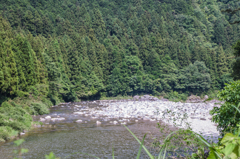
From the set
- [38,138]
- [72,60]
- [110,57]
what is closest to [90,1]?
[110,57]

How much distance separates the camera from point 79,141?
12.9 meters

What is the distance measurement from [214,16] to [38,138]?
107 meters

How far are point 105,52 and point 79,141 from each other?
158ft

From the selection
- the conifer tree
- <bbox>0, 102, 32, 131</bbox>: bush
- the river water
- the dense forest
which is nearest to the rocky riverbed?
the river water

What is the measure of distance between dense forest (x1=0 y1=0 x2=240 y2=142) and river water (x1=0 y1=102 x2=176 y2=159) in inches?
80.8

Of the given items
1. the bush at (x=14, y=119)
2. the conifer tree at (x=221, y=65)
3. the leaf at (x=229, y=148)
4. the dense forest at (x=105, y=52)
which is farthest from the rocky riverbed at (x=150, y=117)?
the conifer tree at (x=221, y=65)

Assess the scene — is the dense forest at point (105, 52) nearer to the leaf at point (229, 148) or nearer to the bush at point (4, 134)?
the bush at point (4, 134)

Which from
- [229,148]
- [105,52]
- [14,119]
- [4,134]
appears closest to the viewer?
[229,148]

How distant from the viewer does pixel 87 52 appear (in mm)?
57625

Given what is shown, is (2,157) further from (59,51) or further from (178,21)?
(178,21)

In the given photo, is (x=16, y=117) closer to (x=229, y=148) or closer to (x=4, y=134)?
(x=4, y=134)

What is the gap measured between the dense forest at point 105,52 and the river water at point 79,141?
2052 millimetres

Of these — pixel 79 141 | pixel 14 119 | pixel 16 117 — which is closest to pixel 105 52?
pixel 16 117

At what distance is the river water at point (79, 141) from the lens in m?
10.6
